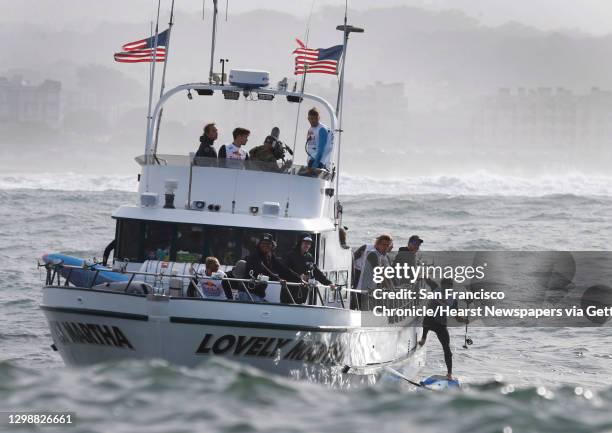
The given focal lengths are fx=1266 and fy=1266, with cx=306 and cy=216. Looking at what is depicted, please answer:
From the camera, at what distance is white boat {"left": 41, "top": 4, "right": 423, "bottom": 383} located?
1631 cm

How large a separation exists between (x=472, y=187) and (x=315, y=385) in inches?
2974

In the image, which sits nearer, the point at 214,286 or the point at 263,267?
the point at 214,286

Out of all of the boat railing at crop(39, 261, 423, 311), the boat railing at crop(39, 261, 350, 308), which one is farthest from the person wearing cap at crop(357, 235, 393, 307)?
the boat railing at crop(39, 261, 350, 308)

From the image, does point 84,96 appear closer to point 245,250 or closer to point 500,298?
point 500,298

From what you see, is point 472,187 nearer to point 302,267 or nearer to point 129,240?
point 129,240

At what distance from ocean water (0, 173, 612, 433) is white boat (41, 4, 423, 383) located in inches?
23.2

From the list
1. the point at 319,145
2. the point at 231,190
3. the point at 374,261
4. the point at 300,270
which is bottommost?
the point at 300,270

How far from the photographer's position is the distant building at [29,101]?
168 meters

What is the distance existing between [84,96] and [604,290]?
14932cm

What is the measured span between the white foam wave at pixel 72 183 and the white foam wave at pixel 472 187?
14.3 meters

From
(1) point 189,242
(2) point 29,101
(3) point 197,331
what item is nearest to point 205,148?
(1) point 189,242

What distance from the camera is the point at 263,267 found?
1727 centimetres

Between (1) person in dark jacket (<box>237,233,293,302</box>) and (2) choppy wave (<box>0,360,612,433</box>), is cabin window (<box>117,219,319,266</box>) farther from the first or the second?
(2) choppy wave (<box>0,360,612,433</box>)

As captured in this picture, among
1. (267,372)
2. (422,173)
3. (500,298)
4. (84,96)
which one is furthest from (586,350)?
(84,96)
